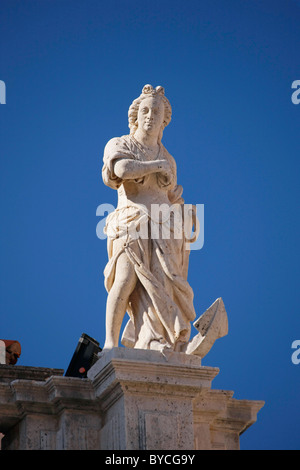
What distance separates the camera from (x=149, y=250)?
12.9m

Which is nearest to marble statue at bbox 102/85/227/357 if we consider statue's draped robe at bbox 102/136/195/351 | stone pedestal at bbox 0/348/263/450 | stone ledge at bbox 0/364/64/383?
statue's draped robe at bbox 102/136/195/351

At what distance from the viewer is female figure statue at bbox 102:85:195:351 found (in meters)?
12.5

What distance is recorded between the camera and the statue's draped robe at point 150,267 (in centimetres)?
1252

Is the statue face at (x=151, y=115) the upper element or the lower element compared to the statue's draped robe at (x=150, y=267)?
upper

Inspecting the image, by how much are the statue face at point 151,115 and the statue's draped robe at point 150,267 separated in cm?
29

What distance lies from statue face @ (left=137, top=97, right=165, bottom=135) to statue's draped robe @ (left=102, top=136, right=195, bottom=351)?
11.4 inches

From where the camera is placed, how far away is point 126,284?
12.6 m

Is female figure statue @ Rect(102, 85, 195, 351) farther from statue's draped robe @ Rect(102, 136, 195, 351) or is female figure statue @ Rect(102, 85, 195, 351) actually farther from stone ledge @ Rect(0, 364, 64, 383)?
stone ledge @ Rect(0, 364, 64, 383)

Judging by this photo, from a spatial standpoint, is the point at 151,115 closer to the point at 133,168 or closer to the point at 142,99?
the point at 142,99

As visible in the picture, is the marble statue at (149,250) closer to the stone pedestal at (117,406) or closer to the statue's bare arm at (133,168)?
the statue's bare arm at (133,168)

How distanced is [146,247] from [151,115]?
1.60m

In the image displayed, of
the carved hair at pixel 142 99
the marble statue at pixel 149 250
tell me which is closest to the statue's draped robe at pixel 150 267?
the marble statue at pixel 149 250

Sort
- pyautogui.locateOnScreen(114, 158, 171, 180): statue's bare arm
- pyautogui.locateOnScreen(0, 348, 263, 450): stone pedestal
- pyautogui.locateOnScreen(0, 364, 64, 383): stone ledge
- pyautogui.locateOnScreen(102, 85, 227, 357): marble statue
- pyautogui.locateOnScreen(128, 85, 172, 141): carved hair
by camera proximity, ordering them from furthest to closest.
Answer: pyautogui.locateOnScreen(128, 85, 172, 141): carved hair
pyautogui.locateOnScreen(0, 364, 64, 383): stone ledge
pyautogui.locateOnScreen(114, 158, 171, 180): statue's bare arm
pyautogui.locateOnScreen(102, 85, 227, 357): marble statue
pyautogui.locateOnScreen(0, 348, 263, 450): stone pedestal
